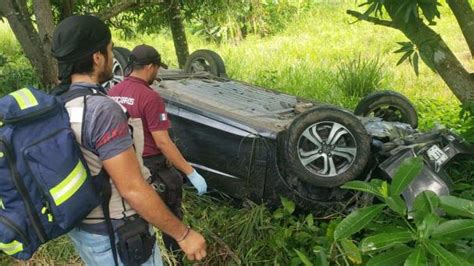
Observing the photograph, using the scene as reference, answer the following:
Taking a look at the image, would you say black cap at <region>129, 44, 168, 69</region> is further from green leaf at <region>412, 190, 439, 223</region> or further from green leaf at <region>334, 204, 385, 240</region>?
green leaf at <region>412, 190, 439, 223</region>

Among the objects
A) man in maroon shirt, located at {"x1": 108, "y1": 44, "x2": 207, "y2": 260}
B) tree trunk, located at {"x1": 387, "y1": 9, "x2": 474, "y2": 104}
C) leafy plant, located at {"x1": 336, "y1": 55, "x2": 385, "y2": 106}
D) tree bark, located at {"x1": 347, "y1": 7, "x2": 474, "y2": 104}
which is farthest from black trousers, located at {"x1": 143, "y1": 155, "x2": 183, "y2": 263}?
leafy plant, located at {"x1": 336, "y1": 55, "x2": 385, "y2": 106}

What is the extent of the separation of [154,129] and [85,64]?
1324 mm

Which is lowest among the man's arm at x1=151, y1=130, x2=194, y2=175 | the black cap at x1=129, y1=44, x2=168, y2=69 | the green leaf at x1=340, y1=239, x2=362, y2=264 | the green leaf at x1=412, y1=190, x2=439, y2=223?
the green leaf at x1=340, y1=239, x2=362, y2=264

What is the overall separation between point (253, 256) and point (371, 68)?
4.66 meters

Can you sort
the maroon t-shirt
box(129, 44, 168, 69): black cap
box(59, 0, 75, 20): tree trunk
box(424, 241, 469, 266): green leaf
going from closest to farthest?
box(424, 241, 469, 266): green leaf
the maroon t-shirt
box(129, 44, 168, 69): black cap
box(59, 0, 75, 20): tree trunk

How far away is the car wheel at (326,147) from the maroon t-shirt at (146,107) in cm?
87

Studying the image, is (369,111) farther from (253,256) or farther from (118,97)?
(118,97)

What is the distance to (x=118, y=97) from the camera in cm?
326

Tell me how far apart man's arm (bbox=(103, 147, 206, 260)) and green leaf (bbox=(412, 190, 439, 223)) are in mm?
885

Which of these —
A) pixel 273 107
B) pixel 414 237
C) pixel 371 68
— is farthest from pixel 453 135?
pixel 371 68

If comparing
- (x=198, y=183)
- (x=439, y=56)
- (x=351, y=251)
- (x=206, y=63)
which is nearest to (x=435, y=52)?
(x=439, y=56)

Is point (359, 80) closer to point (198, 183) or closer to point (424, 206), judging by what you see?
point (198, 183)

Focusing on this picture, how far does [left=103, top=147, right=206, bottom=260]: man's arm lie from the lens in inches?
69.7

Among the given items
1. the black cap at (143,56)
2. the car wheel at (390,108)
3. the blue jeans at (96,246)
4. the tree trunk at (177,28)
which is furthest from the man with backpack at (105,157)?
the tree trunk at (177,28)
